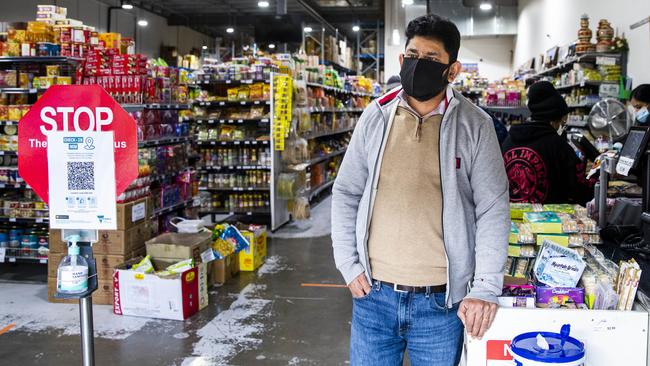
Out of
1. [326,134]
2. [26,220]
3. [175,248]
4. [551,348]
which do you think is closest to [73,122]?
[551,348]

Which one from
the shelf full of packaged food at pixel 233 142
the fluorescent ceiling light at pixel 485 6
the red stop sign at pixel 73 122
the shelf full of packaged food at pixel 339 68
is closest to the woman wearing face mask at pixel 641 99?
the shelf full of packaged food at pixel 233 142

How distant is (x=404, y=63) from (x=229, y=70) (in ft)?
22.6

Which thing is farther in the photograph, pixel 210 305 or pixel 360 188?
pixel 210 305

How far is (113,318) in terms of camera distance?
5117 millimetres

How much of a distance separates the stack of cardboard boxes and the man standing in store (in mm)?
3633

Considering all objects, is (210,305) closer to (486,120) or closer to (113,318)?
(113,318)

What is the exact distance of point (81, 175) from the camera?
8.00 feet

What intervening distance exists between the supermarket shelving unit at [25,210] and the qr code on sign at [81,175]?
4.14 meters

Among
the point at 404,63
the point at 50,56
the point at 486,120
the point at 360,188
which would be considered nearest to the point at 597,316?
the point at 486,120

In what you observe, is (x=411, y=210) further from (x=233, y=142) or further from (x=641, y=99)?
(x=233, y=142)

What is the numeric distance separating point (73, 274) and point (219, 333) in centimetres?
263

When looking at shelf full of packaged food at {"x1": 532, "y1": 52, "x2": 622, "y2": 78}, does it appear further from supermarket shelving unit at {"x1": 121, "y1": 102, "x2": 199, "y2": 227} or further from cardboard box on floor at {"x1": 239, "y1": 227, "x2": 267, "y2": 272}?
supermarket shelving unit at {"x1": 121, "y1": 102, "x2": 199, "y2": 227}

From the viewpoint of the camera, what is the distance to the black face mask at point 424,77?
215 centimetres

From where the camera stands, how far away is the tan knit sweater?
213 cm
